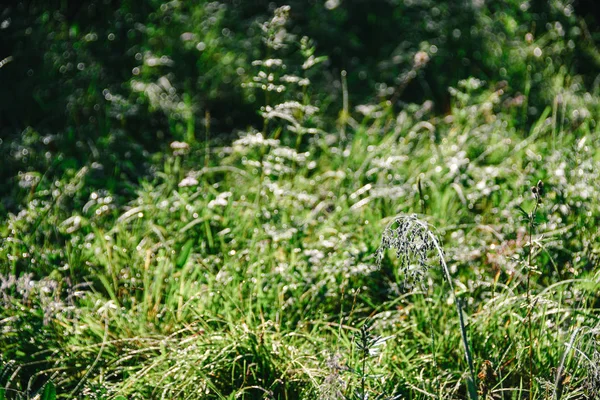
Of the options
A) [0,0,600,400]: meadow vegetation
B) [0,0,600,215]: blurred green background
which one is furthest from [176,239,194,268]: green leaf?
[0,0,600,215]: blurred green background

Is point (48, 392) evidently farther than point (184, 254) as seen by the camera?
No

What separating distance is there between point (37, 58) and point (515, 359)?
10.8 feet

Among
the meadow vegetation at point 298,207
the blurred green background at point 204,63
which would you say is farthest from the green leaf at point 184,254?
the blurred green background at point 204,63

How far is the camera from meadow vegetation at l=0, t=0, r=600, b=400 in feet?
6.84

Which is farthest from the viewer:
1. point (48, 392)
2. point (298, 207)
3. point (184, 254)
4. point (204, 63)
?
point (204, 63)

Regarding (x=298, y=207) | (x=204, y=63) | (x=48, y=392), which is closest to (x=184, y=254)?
(x=298, y=207)

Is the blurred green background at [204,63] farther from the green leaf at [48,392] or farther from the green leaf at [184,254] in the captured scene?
the green leaf at [48,392]

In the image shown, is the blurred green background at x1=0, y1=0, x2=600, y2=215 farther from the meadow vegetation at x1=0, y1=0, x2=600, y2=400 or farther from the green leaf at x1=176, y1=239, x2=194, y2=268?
the green leaf at x1=176, y1=239, x2=194, y2=268

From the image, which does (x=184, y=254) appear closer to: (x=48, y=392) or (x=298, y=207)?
(x=298, y=207)

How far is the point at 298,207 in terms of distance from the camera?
2.99m

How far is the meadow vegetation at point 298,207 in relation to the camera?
82.0 inches

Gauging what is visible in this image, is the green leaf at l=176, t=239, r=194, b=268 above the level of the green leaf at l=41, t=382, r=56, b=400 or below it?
below

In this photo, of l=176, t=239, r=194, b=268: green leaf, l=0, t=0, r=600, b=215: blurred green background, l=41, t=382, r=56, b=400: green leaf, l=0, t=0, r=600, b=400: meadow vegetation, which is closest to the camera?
l=41, t=382, r=56, b=400: green leaf

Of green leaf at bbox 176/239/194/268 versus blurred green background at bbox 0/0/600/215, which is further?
blurred green background at bbox 0/0/600/215
